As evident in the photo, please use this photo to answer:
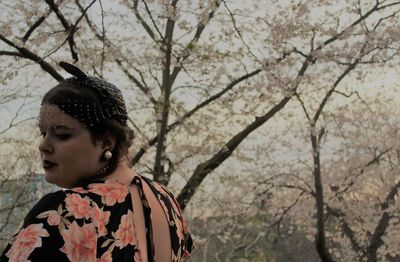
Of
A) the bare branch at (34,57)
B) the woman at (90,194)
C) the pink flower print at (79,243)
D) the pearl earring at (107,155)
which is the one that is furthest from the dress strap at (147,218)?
the bare branch at (34,57)

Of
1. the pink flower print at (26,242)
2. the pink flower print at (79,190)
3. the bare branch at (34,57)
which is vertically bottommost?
the pink flower print at (26,242)

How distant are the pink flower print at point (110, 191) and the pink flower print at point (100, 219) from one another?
0.12 ft

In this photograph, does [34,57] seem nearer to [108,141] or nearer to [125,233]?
[108,141]

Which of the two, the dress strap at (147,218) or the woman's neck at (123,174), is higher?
the woman's neck at (123,174)

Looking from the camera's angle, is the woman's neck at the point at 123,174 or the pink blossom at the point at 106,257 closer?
the pink blossom at the point at 106,257

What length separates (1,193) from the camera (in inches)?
653

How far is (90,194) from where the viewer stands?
4.49 ft

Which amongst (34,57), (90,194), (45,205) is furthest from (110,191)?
(34,57)

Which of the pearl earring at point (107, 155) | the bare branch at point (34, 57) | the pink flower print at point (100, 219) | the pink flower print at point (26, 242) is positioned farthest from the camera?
the bare branch at point (34, 57)

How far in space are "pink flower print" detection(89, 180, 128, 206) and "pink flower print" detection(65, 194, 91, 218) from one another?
0.05 metres

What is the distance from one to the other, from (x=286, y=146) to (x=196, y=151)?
5.41m

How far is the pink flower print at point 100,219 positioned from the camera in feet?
4.37

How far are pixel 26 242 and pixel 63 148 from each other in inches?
9.7

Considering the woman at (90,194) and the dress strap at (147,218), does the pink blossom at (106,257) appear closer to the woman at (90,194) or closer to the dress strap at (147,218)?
the woman at (90,194)
